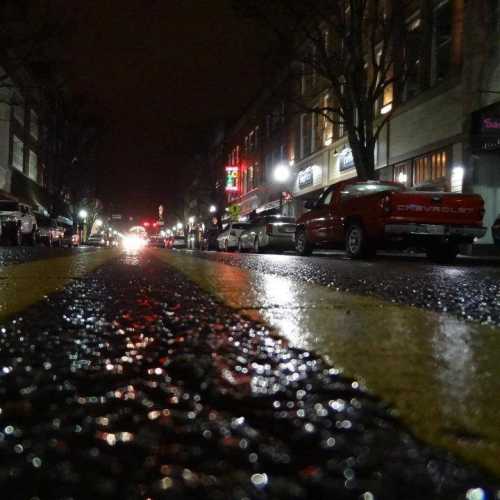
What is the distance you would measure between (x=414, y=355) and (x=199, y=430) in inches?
39.2

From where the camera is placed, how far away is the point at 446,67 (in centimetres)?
2086

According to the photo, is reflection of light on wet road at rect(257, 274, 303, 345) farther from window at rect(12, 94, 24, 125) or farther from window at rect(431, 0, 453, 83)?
window at rect(12, 94, 24, 125)

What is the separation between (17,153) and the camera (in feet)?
152

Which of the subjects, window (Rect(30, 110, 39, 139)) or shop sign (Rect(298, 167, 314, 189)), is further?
window (Rect(30, 110, 39, 139))

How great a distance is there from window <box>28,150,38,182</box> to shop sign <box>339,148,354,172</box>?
31.8 meters

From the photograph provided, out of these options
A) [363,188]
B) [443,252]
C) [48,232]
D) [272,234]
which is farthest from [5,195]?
[443,252]

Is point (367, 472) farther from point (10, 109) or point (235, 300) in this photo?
point (10, 109)

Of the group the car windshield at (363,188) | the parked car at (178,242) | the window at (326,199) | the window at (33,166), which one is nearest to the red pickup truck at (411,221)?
the car windshield at (363,188)

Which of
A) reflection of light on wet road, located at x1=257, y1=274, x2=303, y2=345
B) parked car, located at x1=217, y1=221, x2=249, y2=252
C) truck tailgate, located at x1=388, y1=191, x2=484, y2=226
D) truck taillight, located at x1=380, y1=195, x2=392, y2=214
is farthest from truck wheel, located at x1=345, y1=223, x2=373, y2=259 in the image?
parked car, located at x1=217, y1=221, x2=249, y2=252

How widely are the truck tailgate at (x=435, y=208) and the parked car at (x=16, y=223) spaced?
19382 millimetres

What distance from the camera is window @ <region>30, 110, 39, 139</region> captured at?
51.0m

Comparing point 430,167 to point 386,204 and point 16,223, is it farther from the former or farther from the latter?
point 16,223

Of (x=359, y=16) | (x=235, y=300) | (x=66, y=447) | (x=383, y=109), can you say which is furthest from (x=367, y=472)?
(x=383, y=109)

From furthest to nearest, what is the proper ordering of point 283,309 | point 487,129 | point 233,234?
1. point 233,234
2. point 487,129
3. point 283,309
